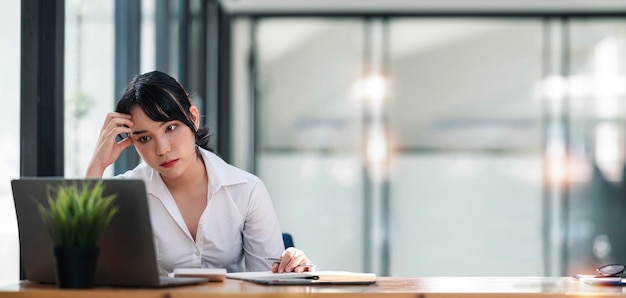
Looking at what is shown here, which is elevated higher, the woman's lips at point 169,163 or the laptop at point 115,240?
the woman's lips at point 169,163

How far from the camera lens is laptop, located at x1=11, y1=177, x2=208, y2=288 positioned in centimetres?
198

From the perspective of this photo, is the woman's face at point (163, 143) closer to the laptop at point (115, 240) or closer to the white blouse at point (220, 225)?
the white blouse at point (220, 225)

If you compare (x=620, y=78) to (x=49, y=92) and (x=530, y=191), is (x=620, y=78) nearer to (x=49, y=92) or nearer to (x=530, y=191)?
(x=530, y=191)

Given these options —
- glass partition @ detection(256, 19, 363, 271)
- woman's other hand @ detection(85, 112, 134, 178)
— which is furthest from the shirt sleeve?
glass partition @ detection(256, 19, 363, 271)

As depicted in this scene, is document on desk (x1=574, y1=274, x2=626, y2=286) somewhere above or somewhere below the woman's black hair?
below

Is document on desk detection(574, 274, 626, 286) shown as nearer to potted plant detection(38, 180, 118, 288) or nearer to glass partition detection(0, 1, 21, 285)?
potted plant detection(38, 180, 118, 288)

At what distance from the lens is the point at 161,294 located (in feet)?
6.43

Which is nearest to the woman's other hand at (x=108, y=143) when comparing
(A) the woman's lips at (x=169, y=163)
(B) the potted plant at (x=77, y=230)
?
(A) the woman's lips at (x=169, y=163)

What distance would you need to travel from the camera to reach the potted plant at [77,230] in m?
1.92

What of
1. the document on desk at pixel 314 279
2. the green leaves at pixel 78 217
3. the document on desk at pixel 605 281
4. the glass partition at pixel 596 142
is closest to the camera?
the green leaves at pixel 78 217

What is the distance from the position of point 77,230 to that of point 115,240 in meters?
0.13

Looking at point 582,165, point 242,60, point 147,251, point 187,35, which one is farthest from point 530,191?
point 147,251

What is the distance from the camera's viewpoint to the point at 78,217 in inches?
75.4

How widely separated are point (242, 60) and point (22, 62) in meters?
4.97
